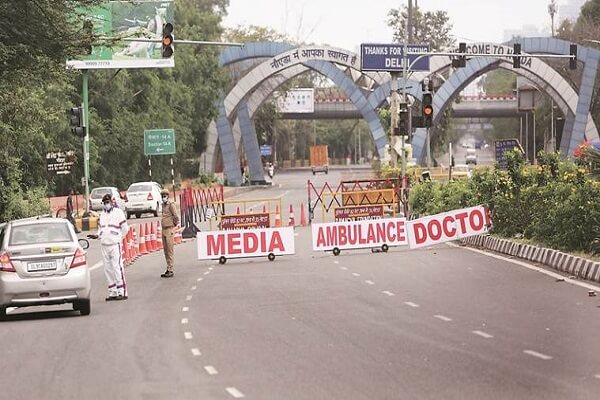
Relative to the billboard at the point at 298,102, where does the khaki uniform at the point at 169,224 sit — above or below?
below

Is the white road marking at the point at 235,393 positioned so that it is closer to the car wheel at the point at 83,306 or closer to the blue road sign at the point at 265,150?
the car wheel at the point at 83,306

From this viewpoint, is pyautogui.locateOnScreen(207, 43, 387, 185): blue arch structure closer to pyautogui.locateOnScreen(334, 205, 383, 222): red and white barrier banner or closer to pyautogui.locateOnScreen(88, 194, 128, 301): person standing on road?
pyautogui.locateOnScreen(334, 205, 383, 222): red and white barrier banner

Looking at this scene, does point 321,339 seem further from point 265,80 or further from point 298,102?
point 298,102

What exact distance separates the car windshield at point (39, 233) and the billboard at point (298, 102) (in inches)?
4044

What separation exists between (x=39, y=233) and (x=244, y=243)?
11.3 metres

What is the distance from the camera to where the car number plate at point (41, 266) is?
18.7 metres

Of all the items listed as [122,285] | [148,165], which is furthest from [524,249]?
[148,165]

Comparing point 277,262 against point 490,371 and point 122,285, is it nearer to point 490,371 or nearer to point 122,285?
point 122,285

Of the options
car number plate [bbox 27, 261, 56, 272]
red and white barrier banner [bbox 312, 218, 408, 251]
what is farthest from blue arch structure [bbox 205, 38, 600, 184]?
car number plate [bbox 27, 261, 56, 272]

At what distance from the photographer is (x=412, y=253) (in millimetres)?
30500

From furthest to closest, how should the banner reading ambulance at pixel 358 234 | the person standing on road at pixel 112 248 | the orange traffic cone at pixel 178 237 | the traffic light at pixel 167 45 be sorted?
1. the orange traffic cone at pixel 178 237
2. the traffic light at pixel 167 45
3. the banner reading ambulance at pixel 358 234
4. the person standing on road at pixel 112 248

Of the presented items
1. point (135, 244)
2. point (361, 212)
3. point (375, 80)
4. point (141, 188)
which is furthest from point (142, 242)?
point (375, 80)

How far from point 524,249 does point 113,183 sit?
4802 centimetres

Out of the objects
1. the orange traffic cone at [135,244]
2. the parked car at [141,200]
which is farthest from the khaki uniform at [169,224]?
the parked car at [141,200]
